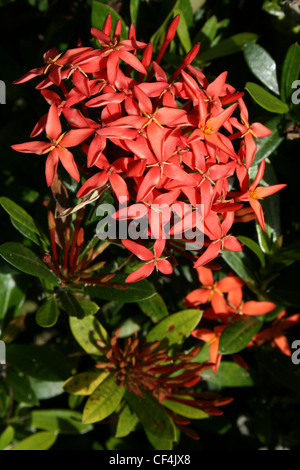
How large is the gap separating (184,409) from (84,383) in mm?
237

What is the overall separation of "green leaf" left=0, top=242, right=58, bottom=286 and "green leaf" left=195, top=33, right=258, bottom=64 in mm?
610

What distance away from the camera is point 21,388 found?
48.3 inches

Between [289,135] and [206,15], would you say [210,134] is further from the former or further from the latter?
[206,15]

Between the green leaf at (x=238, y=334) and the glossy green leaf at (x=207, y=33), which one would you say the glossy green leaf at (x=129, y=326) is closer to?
the green leaf at (x=238, y=334)

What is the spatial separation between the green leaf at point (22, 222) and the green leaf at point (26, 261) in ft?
0.12

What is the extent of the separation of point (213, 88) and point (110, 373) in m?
0.66

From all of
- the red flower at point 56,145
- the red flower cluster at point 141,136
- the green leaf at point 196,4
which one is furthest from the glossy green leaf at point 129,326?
the green leaf at point 196,4

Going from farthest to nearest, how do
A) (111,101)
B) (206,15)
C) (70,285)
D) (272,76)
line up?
(206,15) < (272,76) < (70,285) < (111,101)

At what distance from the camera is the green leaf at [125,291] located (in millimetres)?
1019

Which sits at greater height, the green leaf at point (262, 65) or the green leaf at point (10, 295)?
the green leaf at point (262, 65)

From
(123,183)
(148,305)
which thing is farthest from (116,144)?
(148,305)

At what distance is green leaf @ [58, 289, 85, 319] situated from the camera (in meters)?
1.00

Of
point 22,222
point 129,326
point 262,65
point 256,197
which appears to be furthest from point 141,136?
point 129,326

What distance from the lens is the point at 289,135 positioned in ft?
3.67
